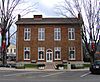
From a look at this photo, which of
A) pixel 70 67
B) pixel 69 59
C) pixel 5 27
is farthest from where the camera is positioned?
pixel 69 59

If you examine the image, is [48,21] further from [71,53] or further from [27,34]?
[71,53]

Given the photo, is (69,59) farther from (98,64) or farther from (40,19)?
(98,64)

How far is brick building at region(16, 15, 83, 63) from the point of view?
61500 mm

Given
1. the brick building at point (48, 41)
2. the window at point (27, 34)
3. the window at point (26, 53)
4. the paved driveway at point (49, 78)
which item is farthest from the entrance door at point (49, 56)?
the paved driveway at point (49, 78)

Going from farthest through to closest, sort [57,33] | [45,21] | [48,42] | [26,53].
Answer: [45,21], [57,33], [48,42], [26,53]

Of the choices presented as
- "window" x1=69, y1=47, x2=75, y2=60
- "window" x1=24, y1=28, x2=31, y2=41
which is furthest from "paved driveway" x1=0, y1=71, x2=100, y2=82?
"window" x1=24, y1=28, x2=31, y2=41

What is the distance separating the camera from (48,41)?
62094 millimetres

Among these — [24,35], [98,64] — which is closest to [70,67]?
Answer: [98,64]

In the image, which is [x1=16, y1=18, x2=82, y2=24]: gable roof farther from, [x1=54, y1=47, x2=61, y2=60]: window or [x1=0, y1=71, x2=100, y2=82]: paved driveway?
[x1=0, y1=71, x2=100, y2=82]: paved driveway

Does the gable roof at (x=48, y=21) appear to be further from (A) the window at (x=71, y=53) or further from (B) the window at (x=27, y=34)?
(A) the window at (x=71, y=53)

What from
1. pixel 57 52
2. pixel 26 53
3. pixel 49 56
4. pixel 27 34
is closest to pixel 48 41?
pixel 57 52

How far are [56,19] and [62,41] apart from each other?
5.33m

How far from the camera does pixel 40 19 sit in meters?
63.7

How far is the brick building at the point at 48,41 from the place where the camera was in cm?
6150
